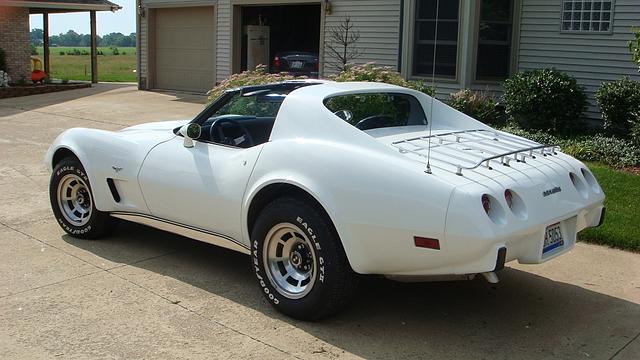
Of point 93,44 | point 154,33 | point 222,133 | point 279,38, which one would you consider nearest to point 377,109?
point 222,133

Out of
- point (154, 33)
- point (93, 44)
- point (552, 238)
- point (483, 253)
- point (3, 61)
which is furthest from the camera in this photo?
point (93, 44)

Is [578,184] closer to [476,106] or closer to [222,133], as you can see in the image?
[222,133]

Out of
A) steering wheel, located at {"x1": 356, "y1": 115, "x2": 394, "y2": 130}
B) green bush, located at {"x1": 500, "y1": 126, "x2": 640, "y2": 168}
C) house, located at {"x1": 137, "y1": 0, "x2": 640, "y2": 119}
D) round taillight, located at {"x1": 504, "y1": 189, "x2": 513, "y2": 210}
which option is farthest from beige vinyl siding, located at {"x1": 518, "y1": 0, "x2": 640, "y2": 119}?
round taillight, located at {"x1": 504, "y1": 189, "x2": 513, "y2": 210}

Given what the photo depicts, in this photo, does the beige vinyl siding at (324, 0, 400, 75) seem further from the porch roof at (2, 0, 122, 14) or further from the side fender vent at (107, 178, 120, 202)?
the porch roof at (2, 0, 122, 14)

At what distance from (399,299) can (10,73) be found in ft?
67.7

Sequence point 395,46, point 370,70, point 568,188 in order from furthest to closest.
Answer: point 395,46, point 370,70, point 568,188

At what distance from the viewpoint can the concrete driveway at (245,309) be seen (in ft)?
13.1

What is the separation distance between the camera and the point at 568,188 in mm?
4367

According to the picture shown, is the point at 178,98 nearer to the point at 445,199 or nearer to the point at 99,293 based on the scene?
the point at 99,293

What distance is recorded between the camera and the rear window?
479 centimetres

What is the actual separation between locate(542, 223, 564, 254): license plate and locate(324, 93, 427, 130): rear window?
138 centimetres

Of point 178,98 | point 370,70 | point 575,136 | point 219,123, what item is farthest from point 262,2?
point 219,123

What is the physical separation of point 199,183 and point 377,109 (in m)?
1.39

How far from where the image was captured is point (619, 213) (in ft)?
22.3
